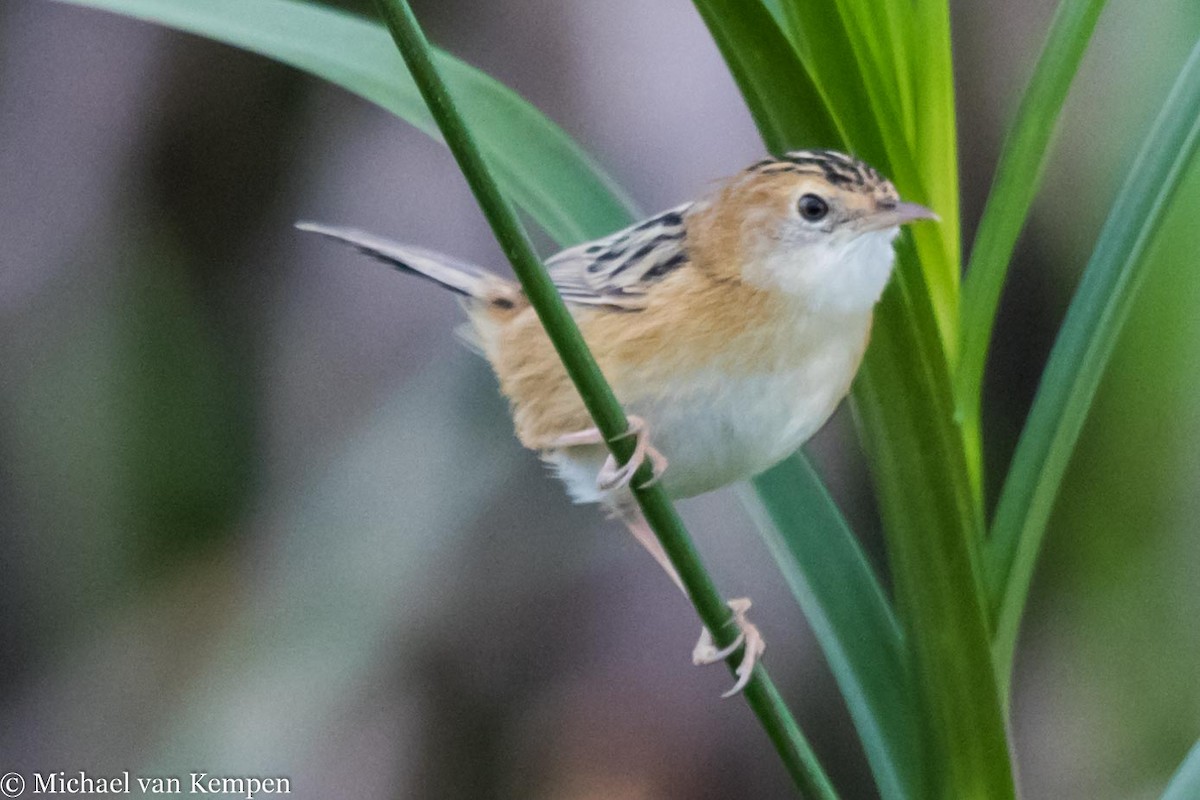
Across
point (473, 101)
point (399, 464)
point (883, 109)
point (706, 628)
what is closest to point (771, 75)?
point (883, 109)

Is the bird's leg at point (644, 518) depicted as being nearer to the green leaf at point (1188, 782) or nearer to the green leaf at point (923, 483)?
the green leaf at point (923, 483)

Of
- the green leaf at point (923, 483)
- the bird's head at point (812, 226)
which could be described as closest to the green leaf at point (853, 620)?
the green leaf at point (923, 483)

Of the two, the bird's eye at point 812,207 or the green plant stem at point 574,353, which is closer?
the green plant stem at point 574,353

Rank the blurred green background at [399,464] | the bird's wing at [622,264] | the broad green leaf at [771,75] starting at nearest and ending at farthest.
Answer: the broad green leaf at [771,75]
the bird's wing at [622,264]
the blurred green background at [399,464]

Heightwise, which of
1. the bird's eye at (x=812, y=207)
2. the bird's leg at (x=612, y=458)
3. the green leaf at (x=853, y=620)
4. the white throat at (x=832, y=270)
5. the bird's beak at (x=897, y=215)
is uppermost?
the bird's eye at (x=812, y=207)

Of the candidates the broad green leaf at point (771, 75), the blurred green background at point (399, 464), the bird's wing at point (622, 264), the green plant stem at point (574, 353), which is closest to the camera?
the green plant stem at point (574, 353)

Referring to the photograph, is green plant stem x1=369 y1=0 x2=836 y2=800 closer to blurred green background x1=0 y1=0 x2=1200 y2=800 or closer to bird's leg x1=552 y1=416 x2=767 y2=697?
bird's leg x1=552 y1=416 x2=767 y2=697

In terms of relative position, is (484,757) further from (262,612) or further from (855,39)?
(855,39)

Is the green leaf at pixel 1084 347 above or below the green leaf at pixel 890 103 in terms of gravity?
below
